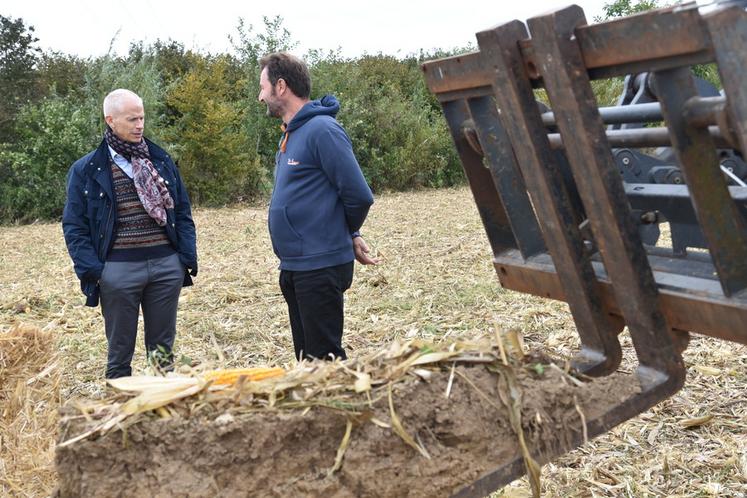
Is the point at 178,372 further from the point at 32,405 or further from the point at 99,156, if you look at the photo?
the point at 99,156

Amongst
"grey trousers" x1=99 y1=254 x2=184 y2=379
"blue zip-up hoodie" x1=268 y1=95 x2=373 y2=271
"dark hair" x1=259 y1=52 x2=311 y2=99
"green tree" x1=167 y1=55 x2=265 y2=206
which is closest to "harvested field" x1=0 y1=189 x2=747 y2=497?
"grey trousers" x1=99 y1=254 x2=184 y2=379

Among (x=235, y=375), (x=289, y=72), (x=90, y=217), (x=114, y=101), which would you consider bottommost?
(x=235, y=375)

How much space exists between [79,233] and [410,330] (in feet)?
7.64

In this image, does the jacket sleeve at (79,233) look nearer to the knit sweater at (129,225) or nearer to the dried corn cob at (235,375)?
the knit sweater at (129,225)

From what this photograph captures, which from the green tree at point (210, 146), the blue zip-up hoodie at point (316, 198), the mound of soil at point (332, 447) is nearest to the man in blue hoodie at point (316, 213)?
the blue zip-up hoodie at point (316, 198)

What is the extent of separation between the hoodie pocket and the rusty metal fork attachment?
6.80 feet

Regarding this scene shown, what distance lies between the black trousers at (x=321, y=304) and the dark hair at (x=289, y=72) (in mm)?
1131

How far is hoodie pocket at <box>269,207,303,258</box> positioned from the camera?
5145 mm

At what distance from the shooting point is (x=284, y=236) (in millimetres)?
5176

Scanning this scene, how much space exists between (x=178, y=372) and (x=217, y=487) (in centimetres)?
52

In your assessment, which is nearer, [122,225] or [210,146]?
[122,225]

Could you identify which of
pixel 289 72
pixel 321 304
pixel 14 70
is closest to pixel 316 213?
pixel 321 304

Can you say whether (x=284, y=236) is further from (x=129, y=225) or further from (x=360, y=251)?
(x=129, y=225)

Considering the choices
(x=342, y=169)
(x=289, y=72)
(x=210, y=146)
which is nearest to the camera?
(x=342, y=169)
